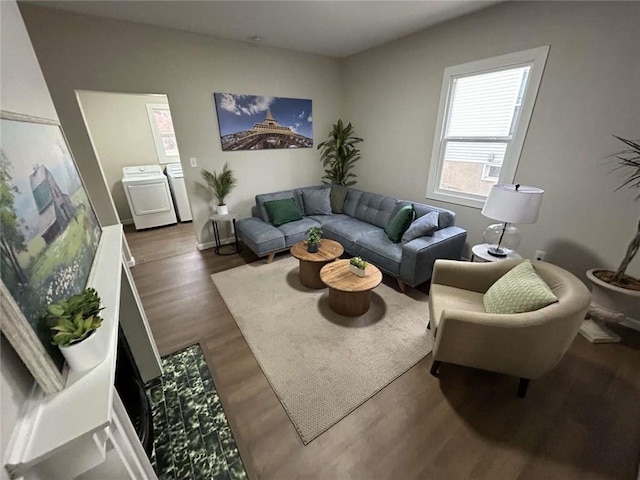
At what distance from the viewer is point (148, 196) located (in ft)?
14.8

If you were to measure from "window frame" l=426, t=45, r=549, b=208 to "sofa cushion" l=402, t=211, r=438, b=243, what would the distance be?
0.63 m

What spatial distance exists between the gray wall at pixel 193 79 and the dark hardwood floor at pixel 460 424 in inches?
98.0

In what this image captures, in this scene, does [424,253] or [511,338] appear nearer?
[511,338]

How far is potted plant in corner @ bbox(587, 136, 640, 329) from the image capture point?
1.94 meters

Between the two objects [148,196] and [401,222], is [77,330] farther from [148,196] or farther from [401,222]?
[148,196]

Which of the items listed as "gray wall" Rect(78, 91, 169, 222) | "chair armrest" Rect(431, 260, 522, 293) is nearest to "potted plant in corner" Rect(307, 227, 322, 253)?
"chair armrest" Rect(431, 260, 522, 293)

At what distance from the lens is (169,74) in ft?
10.0

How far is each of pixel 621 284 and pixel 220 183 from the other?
4.22 m

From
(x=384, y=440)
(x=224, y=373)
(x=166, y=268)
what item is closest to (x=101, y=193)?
(x=166, y=268)

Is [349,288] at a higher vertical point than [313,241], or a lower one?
lower

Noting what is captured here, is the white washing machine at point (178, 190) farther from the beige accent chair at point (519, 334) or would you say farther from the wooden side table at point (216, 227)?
the beige accent chair at point (519, 334)

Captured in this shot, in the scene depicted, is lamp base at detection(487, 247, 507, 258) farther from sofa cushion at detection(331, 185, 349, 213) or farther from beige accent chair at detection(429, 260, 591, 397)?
sofa cushion at detection(331, 185, 349, 213)

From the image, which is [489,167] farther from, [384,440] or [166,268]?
[166,268]

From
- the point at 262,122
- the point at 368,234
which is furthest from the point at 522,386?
the point at 262,122
